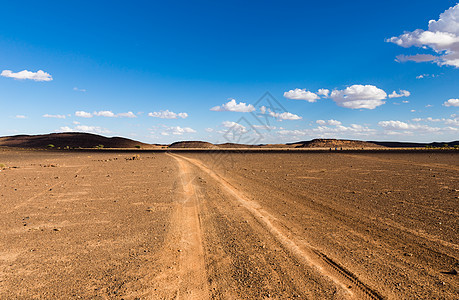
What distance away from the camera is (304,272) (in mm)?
4059

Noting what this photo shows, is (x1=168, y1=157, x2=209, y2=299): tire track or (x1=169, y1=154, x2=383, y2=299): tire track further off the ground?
(x1=169, y1=154, x2=383, y2=299): tire track

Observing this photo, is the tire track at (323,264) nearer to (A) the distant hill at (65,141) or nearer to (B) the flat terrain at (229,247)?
(B) the flat terrain at (229,247)

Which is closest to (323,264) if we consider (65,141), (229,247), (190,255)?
(229,247)

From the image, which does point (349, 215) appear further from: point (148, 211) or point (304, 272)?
point (148, 211)

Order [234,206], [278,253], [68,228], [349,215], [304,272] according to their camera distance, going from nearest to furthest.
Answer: [304,272] → [278,253] → [68,228] → [349,215] → [234,206]

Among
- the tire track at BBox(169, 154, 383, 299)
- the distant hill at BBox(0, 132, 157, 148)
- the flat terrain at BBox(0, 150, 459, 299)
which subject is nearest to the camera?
the tire track at BBox(169, 154, 383, 299)

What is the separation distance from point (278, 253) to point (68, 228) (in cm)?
533

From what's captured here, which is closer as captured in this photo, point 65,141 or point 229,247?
point 229,247

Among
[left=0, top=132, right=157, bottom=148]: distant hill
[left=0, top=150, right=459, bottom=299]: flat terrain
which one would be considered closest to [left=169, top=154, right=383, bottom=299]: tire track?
[left=0, top=150, right=459, bottom=299]: flat terrain

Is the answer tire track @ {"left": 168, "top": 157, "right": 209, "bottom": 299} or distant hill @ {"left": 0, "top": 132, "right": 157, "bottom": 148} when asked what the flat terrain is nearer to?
tire track @ {"left": 168, "top": 157, "right": 209, "bottom": 299}

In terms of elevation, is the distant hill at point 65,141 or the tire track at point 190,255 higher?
the distant hill at point 65,141

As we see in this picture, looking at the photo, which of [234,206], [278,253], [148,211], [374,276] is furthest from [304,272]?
[148,211]

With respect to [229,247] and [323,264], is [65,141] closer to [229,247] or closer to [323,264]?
[229,247]

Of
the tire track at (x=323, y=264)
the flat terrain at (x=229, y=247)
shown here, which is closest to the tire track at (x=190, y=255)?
the flat terrain at (x=229, y=247)
